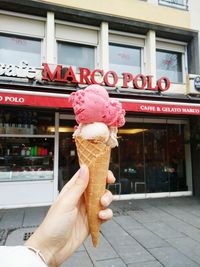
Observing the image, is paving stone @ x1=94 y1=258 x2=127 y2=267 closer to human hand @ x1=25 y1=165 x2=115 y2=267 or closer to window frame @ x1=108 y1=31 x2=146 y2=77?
human hand @ x1=25 y1=165 x2=115 y2=267

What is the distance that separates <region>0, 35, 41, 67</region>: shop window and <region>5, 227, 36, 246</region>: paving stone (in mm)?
5819

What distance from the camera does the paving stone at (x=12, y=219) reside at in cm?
641

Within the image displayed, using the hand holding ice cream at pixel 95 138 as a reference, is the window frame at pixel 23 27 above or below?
above

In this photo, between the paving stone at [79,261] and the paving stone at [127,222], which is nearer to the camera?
the paving stone at [79,261]

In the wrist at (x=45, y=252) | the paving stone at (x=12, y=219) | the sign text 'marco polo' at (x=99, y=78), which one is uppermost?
the sign text 'marco polo' at (x=99, y=78)

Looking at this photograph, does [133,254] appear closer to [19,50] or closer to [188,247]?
[188,247]

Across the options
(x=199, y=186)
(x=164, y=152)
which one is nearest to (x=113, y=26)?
(x=164, y=152)

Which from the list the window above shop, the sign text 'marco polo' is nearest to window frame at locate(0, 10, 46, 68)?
the sign text 'marco polo'

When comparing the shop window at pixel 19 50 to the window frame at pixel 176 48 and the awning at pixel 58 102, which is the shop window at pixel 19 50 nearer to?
the awning at pixel 58 102

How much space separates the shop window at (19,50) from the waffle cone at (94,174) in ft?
24.1

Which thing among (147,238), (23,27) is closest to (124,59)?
(23,27)

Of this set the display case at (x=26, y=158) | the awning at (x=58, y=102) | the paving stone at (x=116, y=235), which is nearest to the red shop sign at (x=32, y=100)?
the awning at (x=58, y=102)

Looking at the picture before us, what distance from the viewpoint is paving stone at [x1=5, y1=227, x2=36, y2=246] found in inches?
205

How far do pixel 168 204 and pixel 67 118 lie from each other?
517 cm
